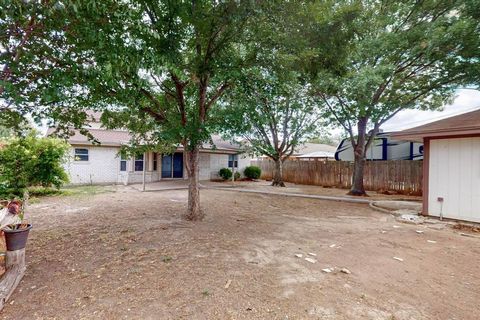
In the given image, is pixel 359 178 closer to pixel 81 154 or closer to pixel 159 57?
pixel 159 57

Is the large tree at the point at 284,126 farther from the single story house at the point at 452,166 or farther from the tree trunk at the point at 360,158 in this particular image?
the single story house at the point at 452,166

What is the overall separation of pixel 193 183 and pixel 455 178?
7.12 meters

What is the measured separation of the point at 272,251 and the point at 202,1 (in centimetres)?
491

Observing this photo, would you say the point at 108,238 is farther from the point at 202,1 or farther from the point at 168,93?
the point at 202,1

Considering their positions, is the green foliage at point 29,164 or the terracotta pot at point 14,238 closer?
the terracotta pot at point 14,238

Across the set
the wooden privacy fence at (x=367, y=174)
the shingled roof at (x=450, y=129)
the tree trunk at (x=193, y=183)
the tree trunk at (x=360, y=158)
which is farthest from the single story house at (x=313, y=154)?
the tree trunk at (x=193, y=183)

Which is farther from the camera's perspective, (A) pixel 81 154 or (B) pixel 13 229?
(A) pixel 81 154

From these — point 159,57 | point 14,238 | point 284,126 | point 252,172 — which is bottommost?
point 14,238

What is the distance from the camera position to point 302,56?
6.07 meters

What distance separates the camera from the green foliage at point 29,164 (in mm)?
9633

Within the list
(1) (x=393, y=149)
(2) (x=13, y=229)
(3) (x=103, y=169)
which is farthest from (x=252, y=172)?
A: (2) (x=13, y=229)

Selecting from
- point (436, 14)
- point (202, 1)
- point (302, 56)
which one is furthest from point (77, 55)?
point (436, 14)

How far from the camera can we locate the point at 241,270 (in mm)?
3760

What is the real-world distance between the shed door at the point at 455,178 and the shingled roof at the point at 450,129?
396mm
